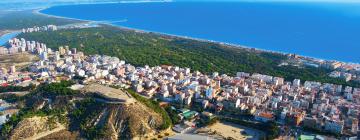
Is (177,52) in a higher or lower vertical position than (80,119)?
higher

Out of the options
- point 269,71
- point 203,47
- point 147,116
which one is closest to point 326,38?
point 203,47

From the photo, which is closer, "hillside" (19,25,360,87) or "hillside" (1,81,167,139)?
"hillside" (1,81,167,139)

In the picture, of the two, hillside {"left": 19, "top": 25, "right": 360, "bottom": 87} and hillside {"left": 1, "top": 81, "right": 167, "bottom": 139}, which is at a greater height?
hillside {"left": 19, "top": 25, "right": 360, "bottom": 87}

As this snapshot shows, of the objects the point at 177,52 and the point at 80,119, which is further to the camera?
the point at 177,52

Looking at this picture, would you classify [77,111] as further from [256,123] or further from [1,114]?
[256,123]
